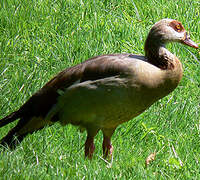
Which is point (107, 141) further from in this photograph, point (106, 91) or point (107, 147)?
point (106, 91)

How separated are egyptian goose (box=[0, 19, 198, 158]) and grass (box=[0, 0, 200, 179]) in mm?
207

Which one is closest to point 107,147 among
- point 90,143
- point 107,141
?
point 107,141

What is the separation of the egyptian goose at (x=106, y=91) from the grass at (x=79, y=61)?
0.21 m

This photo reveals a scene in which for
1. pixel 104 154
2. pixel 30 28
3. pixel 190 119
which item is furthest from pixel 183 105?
pixel 30 28

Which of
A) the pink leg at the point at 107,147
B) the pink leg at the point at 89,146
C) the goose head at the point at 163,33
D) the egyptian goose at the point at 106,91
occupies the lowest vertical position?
the pink leg at the point at 107,147

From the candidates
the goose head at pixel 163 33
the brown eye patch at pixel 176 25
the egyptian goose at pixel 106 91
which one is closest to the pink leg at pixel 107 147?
the egyptian goose at pixel 106 91

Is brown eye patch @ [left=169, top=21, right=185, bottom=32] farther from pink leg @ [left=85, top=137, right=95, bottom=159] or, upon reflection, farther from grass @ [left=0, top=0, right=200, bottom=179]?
pink leg @ [left=85, top=137, right=95, bottom=159]

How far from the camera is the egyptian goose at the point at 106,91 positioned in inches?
189

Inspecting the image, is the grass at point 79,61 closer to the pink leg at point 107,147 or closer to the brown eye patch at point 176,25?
the pink leg at point 107,147

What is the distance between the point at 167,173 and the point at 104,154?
0.71 meters

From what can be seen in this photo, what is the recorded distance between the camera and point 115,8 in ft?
24.7

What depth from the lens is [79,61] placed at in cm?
647

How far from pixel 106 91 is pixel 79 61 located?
5.62 ft

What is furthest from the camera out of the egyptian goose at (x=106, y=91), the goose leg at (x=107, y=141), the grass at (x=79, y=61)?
the goose leg at (x=107, y=141)
